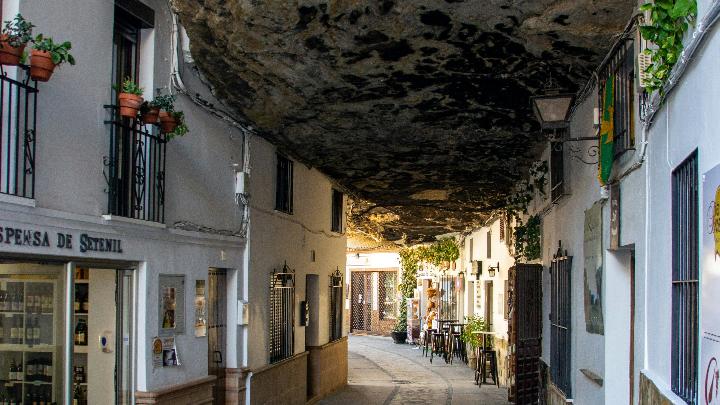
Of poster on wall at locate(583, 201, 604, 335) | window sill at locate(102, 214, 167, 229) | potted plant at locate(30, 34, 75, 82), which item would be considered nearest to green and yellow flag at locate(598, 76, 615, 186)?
poster on wall at locate(583, 201, 604, 335)

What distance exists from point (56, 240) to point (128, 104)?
1.50m

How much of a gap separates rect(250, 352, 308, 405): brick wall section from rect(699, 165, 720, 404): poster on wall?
8064 millimetres

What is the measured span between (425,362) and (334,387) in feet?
30.6

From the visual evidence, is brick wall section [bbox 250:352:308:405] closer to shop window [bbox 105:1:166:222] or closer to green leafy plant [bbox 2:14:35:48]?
shop window [bbox 105:1:166:222]

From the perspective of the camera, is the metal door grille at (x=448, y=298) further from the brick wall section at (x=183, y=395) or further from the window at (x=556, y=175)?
the brick wall section at (x=183, y=395)

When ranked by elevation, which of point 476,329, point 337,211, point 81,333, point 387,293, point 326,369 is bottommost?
point 326,369

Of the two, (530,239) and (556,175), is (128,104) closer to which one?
(556,175)

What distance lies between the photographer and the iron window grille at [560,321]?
10.1 meters

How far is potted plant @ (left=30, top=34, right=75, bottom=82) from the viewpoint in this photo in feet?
19.4

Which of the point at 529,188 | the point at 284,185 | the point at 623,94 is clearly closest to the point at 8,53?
the point at 623,94

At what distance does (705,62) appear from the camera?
13.6 ft

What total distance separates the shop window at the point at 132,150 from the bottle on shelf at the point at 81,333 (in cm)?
107

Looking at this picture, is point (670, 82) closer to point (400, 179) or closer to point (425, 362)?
point (400, 179)

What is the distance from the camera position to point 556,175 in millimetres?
11188
